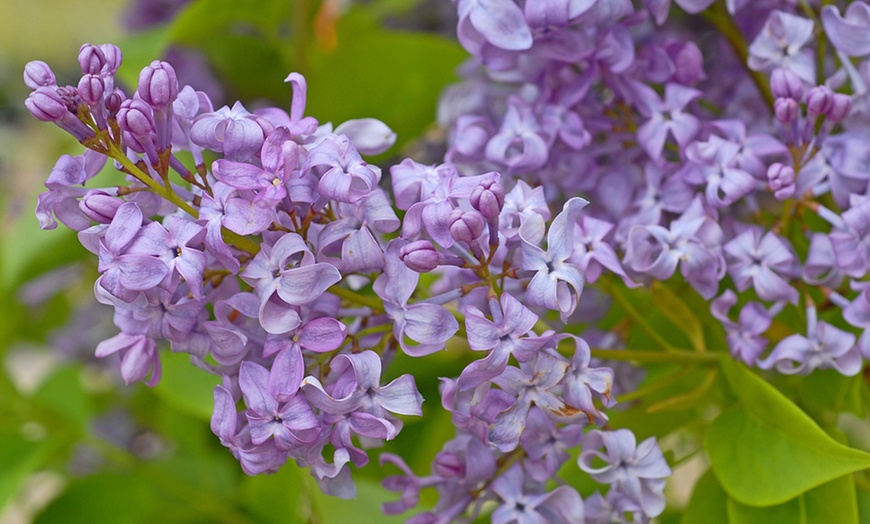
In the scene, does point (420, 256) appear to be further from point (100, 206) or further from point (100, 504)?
point (100, 504)

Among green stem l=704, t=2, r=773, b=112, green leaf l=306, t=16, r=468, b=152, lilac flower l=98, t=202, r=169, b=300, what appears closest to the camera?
lilac flower l=98, t=202, r=169, b=300

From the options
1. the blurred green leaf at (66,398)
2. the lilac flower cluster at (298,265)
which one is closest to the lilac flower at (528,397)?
the lilac flower cluster at (298,265)

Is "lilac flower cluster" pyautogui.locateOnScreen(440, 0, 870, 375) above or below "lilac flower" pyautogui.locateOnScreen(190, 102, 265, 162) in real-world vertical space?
below

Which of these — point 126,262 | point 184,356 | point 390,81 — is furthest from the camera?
point 390,81

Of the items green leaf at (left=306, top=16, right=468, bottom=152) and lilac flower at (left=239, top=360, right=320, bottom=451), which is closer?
lilac flower at (left=239, top=360, right=320, bottom=451)

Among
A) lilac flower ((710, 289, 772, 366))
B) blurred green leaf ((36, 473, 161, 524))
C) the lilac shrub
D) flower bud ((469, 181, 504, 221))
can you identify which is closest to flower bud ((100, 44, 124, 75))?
the lilac shrub

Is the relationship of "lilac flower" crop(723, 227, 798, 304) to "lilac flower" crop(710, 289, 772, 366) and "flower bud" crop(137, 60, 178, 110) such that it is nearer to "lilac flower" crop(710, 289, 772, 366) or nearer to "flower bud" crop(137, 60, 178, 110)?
"lilac flower" crop(710, 289, 772, 366)

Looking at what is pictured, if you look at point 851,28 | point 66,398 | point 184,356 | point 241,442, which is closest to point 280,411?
point 241,442

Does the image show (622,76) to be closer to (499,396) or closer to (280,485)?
(499,396)
